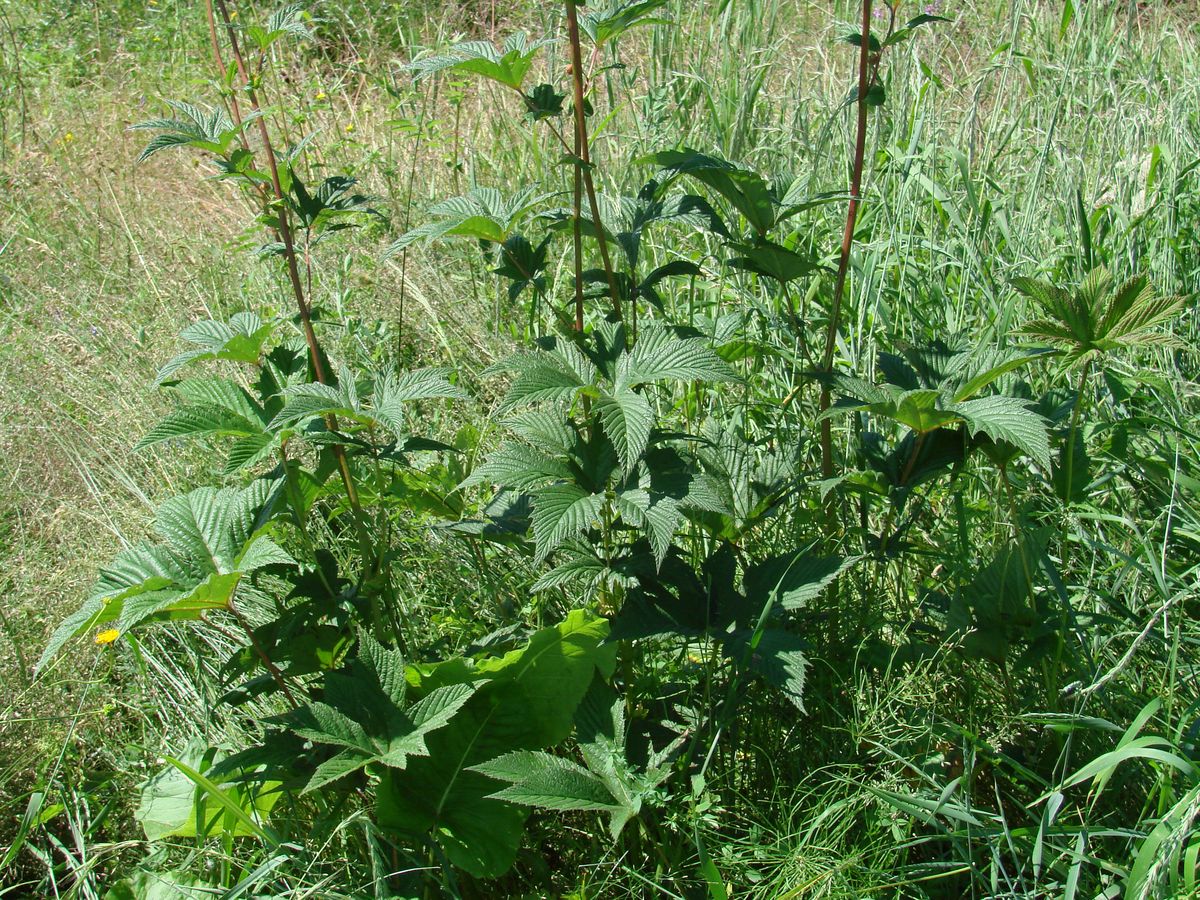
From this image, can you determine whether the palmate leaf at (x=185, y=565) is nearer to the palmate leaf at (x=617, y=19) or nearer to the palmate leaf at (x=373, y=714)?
the palmate leaf at (x=373, y=714)

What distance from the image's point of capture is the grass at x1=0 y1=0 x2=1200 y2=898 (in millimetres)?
1676

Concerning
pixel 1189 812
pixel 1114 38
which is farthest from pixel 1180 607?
pixel 1114 38

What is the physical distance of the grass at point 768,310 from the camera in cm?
168

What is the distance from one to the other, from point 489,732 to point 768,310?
1278 millimetres

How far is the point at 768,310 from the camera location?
2.50 m

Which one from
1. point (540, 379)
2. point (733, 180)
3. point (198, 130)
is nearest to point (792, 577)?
point (540, 379)

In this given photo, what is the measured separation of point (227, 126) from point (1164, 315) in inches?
57.5

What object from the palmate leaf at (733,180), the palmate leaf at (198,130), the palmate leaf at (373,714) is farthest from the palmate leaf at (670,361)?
the palmate leaf at (198,130)

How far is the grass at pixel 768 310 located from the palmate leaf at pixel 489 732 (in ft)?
0.51

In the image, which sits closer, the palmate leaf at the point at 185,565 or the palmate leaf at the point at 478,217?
the palmate leaf at the point at 185,565

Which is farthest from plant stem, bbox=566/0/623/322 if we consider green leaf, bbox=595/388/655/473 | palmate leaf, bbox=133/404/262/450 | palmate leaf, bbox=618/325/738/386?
palmate leaf, bbox=133/404/262/450

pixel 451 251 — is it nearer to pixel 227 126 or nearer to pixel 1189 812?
pixel 227 126

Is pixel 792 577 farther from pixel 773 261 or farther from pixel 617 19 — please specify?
pixel 617 19

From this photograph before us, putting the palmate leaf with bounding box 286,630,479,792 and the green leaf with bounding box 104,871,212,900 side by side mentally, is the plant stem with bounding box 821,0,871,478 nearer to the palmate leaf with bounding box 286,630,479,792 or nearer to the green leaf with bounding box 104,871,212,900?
the palmate leaf with bounding box 286,630,479,792
